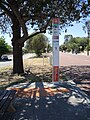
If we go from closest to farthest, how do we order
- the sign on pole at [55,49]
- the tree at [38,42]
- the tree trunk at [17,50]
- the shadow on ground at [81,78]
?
the shadow on ground at [81,78] → the sign on pole at [55,49] → the tree trunk at [17,50] → the tree at [38,42]

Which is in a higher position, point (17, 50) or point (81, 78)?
point (17, 50)

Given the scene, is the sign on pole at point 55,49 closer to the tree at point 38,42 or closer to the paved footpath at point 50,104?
the paved footpath at point 50,104

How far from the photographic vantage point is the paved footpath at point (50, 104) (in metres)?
7.43

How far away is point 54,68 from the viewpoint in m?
13.3

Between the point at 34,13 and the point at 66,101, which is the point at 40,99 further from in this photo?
the point at 34,13

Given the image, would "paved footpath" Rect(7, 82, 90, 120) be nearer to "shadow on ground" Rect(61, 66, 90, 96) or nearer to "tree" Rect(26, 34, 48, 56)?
"shadow on ground" Rect(61, 66, 90, 96)

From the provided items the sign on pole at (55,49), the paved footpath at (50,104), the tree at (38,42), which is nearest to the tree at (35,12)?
the sign on pole at (55,49)

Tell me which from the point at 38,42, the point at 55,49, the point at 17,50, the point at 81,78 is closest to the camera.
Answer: the point at 55,49

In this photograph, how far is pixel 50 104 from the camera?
880 centimetres

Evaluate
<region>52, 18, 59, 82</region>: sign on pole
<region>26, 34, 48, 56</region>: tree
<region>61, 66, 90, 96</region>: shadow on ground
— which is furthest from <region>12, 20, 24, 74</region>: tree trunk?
<region>26, 34, 48, 56</region>: tree

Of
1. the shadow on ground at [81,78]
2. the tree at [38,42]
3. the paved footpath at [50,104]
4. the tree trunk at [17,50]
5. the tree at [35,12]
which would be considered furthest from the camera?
the tree at [38,42]

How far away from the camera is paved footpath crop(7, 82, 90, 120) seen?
7.43 m

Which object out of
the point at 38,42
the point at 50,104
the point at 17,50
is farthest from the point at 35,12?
the point at 38,42

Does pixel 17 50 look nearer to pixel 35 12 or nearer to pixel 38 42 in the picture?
pixel 35 12
